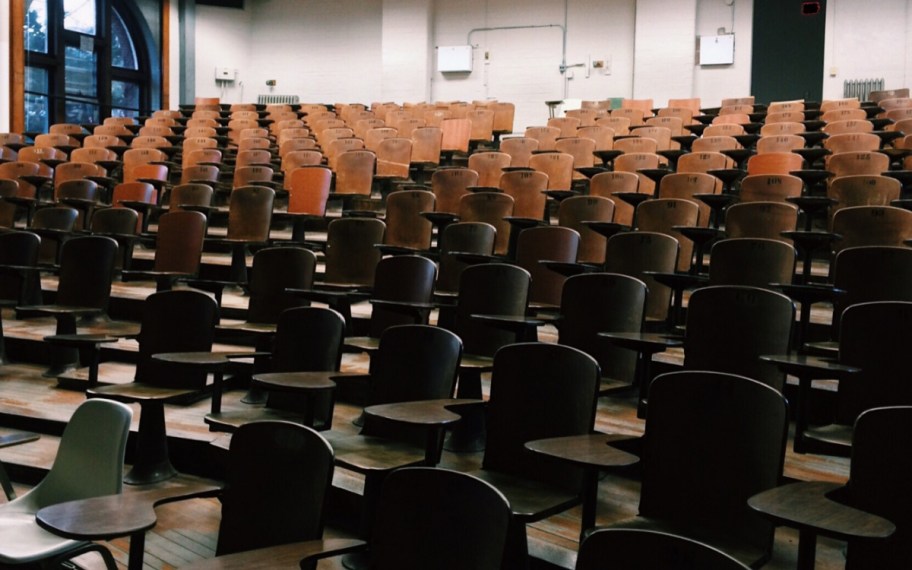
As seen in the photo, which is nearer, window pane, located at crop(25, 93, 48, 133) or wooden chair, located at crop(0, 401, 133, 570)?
wooden chair, located at crop(0, 401, 133, 570)

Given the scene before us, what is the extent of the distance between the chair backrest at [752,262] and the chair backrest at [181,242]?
86.8 inches

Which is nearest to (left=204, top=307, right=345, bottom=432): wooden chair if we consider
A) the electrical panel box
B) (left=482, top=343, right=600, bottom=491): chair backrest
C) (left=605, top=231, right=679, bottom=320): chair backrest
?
(left=482, top=343, right=600, bottom=491): chair backrest

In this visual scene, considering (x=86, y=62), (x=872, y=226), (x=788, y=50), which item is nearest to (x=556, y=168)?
(x=872, y=226)

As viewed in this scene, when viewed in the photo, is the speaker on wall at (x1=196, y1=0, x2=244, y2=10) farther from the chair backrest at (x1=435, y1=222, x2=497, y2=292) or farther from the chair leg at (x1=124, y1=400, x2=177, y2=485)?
the chair leg at (x1=124, y1=400, x2=177, y2=485)

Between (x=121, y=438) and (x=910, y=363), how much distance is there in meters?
1.78

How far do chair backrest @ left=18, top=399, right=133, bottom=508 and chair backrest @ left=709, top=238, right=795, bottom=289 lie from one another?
180cm

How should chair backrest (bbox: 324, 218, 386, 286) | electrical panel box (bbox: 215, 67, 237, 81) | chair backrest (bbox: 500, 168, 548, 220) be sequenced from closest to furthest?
chair backrest (bbox: 324, 218, 386, 286) → chair backrest (bbox: 500, 168, 548, 220) → electrical panel box (bbox: 215, 67, 237, 81)

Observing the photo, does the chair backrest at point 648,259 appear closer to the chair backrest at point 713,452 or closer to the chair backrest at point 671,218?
the chair backrest at point 671,218

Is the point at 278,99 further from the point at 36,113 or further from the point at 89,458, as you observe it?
the point at 89,458

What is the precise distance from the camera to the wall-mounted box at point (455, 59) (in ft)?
34.7

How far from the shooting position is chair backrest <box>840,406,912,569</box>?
1461 mm

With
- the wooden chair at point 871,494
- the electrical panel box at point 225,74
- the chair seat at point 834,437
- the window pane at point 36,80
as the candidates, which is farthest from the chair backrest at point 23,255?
the electrical panel box at point 225,74

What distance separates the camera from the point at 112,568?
1943mm

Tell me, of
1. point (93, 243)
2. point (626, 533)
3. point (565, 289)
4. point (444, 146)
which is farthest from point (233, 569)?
point (444, 146)
